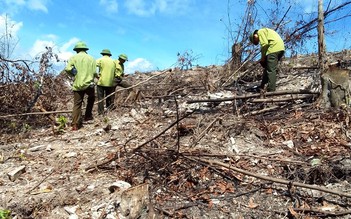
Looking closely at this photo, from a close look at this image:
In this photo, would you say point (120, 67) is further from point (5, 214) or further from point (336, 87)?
point (5, 214)

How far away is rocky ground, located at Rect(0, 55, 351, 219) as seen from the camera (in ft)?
11.2

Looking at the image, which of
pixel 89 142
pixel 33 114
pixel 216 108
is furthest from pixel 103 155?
pixel 33 114

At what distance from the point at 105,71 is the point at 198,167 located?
13.2 feet

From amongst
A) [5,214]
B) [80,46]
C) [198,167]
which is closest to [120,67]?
[80,46]

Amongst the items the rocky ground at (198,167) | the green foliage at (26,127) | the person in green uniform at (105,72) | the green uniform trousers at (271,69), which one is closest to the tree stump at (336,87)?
the rocky ground at (198,167)

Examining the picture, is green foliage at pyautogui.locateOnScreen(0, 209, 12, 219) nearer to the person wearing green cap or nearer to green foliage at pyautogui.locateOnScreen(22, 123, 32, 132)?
green foliage at pyautogui.locateOnScreen(22, 123, 32, 132)

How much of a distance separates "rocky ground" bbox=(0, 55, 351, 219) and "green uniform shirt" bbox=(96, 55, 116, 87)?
1568 mm

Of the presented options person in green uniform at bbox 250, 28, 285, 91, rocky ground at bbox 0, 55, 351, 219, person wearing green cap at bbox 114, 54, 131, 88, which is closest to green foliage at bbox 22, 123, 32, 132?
rocky ground at bbox 0, 55, 351, 219

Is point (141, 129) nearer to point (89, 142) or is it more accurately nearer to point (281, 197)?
point (89, 142)

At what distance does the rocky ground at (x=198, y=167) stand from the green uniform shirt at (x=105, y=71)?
5.14 ft

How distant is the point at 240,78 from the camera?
7.91 meters

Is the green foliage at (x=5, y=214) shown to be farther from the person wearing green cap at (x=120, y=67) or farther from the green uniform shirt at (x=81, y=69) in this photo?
the person wearing green cap at (x=120, y=67)

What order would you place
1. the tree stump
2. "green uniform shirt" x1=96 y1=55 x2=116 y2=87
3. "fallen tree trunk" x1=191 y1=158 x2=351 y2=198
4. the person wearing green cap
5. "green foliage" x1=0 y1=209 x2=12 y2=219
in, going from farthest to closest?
the person wearing green cap < "green uniform shirt" x1=96 y1=55 x2=116 y2=87 < the tree stump < "green foliage" x1=0 y1=209 x2=12 y2=219 < "fallen tree trunk" x1=191 y1=158 x2=351 y2=198

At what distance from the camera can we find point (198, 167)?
4.00 meters
